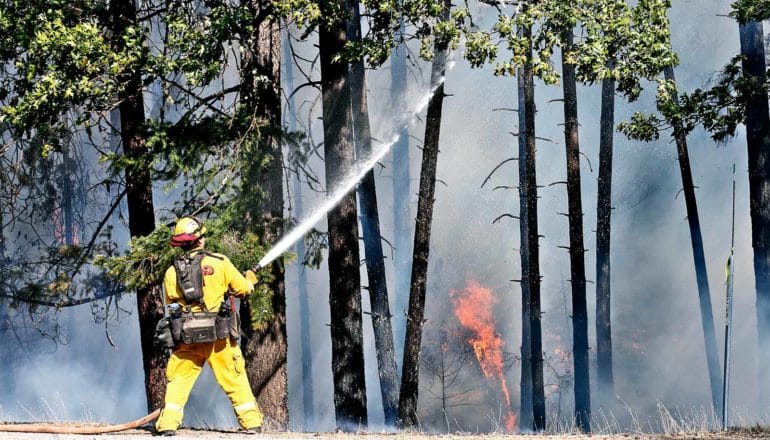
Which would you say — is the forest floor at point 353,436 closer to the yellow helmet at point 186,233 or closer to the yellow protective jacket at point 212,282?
the yellow protective jacket at point 212,282

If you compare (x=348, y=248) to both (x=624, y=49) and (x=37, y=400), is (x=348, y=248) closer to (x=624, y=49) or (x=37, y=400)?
(x=624, y=49)

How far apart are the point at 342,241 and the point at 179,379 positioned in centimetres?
511

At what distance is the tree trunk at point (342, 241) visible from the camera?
14.3 meters

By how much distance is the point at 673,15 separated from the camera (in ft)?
118

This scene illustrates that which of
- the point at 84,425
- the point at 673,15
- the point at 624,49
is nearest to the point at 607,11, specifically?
the point at 624,49

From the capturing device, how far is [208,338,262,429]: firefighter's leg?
9.71 m

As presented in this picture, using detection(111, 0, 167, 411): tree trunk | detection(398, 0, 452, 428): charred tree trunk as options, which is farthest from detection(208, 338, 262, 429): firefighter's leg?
detection(398, 0, 452, 428): charred tree trunk

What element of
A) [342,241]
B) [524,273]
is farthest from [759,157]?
[342,241]

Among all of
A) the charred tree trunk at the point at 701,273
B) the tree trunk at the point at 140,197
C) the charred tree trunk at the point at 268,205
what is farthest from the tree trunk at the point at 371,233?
the charred tree trunk at the point at 701,273

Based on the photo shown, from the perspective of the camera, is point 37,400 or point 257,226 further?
point 37,400

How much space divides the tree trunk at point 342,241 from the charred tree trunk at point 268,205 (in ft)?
2.90

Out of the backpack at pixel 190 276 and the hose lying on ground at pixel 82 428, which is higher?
the backpack at pixel 190 276

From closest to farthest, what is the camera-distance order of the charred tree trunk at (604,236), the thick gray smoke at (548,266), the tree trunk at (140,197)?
the tree trunk at (140,197)
the charred tree trunk at (604,236)
the thick gray smoke at (548,266)

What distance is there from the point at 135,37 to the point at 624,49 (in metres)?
6.21
